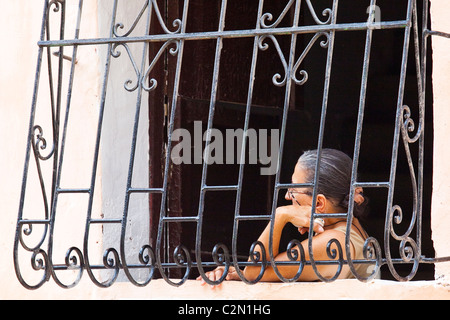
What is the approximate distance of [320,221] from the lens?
3021 mm

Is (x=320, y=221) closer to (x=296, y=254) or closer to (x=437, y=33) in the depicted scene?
(x=296, y=254)

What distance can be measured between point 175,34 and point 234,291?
902 millimetres

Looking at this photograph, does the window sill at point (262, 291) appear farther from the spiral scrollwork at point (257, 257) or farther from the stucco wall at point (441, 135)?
the spiral scrollwork at point (257, 257)

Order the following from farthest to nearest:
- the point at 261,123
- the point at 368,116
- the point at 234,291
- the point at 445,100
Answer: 1. the point at 368,116
2. the point at 261,123
3. the point at 234,291
4. the point at 445,100

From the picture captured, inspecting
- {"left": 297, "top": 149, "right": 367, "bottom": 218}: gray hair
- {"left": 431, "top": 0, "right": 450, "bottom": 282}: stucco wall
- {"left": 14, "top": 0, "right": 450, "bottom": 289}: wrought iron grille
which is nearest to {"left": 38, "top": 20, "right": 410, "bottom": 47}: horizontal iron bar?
{"left": 14, "top": 0, "right": 450, "bottom": 289}: wrought iron grille

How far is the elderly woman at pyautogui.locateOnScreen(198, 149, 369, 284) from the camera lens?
2.92m

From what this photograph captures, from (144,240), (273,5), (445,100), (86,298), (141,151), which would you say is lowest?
(86,298)

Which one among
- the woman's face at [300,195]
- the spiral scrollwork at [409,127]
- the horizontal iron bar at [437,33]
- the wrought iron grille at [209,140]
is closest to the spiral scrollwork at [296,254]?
the wrought iron grille at [209,140]

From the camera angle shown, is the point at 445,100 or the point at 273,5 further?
the point at 273,5

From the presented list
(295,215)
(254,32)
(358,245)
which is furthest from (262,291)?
(254,32)

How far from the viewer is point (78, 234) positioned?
322 cm

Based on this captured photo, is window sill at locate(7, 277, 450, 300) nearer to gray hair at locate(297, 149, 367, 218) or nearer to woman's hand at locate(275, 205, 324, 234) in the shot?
woman's hand at locate(275, 205, 324, 234)
